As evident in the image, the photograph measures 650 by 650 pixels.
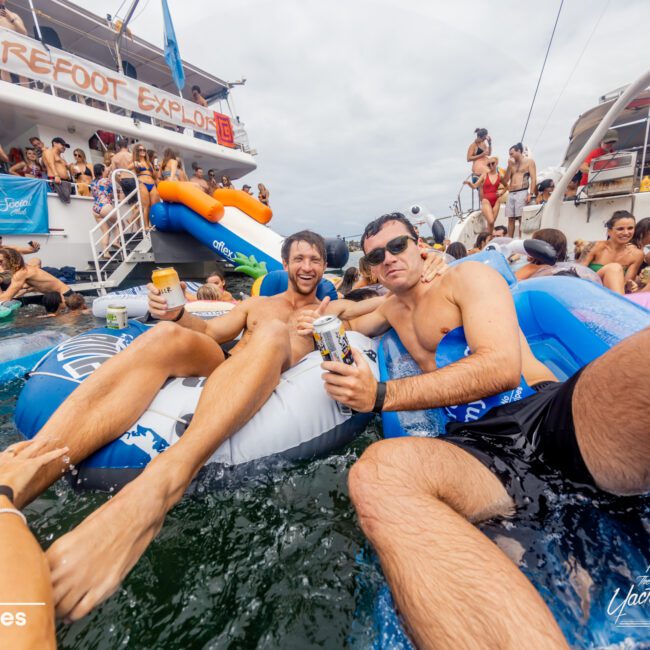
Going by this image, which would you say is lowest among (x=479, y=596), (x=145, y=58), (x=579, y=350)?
(x=479, y=596)

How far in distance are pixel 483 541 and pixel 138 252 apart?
8.23m

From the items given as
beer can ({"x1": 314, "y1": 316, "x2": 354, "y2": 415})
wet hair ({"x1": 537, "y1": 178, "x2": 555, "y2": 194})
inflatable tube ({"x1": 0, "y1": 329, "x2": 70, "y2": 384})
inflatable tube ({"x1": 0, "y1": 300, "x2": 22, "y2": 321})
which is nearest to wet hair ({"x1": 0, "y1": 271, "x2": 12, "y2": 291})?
inflatable tube ({"x1": 0, "y1": 300, "x2": 22, "y2": 321})

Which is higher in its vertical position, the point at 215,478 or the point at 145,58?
the point at 145,58

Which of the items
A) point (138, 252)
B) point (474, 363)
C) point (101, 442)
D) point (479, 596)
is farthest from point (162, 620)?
point (138, 252)

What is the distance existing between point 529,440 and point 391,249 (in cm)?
115

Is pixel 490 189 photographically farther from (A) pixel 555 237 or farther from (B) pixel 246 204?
(B) pixel 246 204

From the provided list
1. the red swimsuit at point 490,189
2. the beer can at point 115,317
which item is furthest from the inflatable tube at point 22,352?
the red swimsuit at point 490,189

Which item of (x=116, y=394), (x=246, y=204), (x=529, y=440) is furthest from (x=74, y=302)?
(x=529, y=440)

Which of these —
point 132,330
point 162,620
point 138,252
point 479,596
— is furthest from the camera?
point 138,252

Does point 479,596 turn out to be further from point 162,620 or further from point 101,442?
point 101,442

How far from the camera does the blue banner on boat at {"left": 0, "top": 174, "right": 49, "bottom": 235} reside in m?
6.41

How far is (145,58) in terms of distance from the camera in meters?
11.9

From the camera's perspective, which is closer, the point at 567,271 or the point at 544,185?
the point at 567,271

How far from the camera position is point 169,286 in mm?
1980
